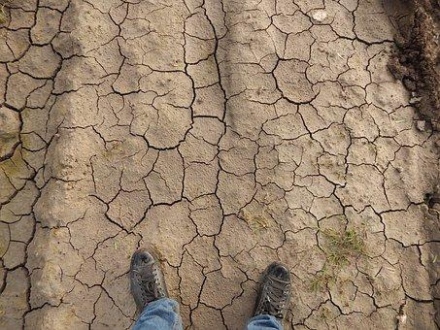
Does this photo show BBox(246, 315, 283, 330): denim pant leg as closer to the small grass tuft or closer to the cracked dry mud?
the cracked dry mud

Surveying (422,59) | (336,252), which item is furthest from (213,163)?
(422,59)

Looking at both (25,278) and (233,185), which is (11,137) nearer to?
(25,278)

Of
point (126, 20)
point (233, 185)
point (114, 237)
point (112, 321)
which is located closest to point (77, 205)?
point (114, 237)

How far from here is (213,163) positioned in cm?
280

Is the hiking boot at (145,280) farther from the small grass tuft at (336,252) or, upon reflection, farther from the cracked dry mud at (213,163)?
the small grass tuft at (336,252)

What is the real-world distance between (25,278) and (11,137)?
0.86 m

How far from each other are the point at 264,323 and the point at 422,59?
6.46 feet

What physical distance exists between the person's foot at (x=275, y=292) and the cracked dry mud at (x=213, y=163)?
0.07 metres

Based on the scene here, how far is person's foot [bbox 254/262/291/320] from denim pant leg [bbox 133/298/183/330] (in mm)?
477

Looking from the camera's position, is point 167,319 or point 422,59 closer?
point 167,319

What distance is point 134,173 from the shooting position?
2.75m

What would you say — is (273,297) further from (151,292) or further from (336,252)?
(151,292)

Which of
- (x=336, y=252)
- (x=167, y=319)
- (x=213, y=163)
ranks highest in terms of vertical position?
(x=213, y=163)

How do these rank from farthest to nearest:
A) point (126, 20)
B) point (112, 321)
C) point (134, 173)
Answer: point (126, 20), point (134, 173), point (112, 321)
